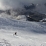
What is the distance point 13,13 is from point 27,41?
76.2 metres

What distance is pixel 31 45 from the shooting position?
54.2m

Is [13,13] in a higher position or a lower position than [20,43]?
higher

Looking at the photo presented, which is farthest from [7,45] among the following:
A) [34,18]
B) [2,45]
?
A: [34,18]

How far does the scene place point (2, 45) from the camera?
165 ft

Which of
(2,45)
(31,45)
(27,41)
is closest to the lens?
(2,45)

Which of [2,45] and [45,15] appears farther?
[45,15]

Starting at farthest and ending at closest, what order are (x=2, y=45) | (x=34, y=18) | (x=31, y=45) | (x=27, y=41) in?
1. (x=34, y=18)
2. (x=27, y=41)
3. (x=31, y=45)
4. (x=2, y=45)

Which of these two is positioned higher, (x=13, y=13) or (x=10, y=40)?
(x=13, y=13)

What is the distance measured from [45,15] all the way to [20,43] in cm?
7872

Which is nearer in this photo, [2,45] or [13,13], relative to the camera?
[2,45]

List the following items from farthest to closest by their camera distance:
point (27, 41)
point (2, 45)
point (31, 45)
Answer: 1. point (27, 41)
2. point (31, 45)
3. point (2, 45)

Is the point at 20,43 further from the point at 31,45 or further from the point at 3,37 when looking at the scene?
the point at 3,37

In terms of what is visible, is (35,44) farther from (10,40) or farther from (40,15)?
(40,15)

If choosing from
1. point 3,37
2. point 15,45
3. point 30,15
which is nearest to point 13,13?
point 30,15
